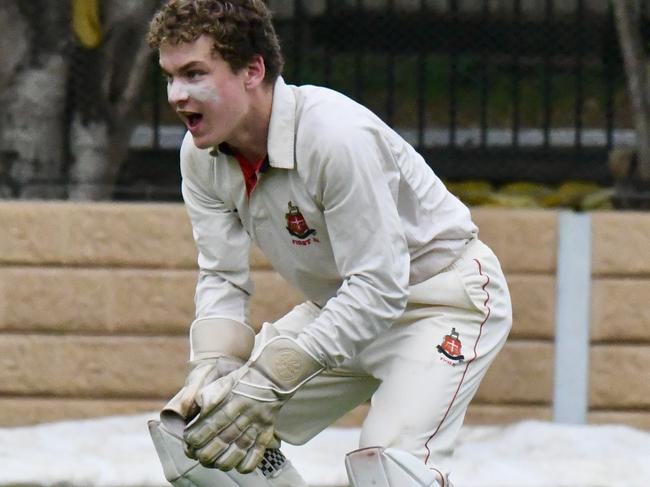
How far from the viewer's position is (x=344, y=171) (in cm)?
373

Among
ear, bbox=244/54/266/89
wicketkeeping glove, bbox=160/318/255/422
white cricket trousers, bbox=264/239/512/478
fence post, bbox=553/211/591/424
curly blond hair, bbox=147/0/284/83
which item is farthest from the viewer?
fence post, bbox=553/211/591/424

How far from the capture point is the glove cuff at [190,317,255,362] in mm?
4270

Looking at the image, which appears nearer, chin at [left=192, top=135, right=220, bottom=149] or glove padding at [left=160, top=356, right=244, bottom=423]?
chin at [left=192, top=135, right=220, bottom=149]

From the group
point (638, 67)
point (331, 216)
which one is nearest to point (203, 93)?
point (331, 216)

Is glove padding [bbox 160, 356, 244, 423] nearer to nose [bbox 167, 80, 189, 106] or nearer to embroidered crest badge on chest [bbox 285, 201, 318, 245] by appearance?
embroidered crest badge on chest [bbox 285, 201, 318, 245]

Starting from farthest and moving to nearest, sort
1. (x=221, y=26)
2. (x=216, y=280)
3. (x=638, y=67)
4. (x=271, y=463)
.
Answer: (x=638, y=67)
(x=216, y=280)
(x=271, y=463)
(x=221, y=26)

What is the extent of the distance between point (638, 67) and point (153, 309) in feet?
8.73

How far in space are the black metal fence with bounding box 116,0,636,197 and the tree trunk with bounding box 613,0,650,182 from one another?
0.25 feet

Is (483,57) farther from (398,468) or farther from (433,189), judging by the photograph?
(398,468)

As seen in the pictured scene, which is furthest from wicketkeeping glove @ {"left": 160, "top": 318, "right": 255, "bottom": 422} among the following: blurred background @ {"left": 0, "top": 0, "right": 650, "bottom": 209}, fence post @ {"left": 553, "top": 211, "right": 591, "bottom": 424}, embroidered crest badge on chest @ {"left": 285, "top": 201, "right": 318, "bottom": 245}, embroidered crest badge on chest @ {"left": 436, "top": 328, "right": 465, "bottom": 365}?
blurred background @ {"left": 0, "top": 0, "right": 650, "bottom": 209}

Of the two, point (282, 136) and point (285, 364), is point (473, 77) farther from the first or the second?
point (285, 364)

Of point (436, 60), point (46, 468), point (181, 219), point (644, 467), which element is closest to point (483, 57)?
point (436, 60)

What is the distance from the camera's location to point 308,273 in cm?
417

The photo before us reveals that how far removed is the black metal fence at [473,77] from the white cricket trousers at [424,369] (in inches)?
122
